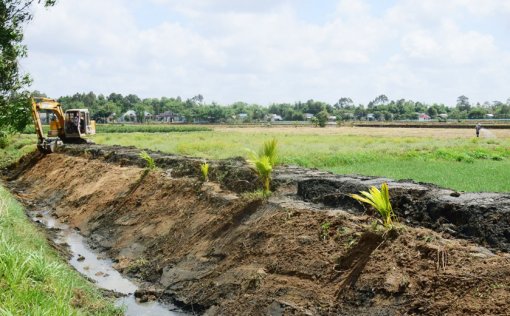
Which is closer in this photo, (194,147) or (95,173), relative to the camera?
(95,173)

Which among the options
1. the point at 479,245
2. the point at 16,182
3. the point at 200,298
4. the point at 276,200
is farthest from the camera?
the point at 16,182

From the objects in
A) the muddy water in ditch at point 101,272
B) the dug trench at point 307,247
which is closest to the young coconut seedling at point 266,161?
the dug trench at point 307,247

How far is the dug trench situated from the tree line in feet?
335

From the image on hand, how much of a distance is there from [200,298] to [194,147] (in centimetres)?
2613

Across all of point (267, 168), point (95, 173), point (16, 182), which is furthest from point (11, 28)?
point (267, 168)

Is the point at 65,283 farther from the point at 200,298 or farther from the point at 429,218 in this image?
the point at 429,218

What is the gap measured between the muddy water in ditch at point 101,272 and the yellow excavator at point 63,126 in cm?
1311

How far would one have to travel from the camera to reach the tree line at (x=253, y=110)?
12200 centimetres

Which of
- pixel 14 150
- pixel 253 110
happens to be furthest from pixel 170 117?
pixel 14 150

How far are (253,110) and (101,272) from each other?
147 meters

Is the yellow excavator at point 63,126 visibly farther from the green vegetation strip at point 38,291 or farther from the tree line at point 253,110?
the tree line at point 253,110

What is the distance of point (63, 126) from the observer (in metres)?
31.0

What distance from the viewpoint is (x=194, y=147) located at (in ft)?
114

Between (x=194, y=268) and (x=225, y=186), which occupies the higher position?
(x=225, y=186)
